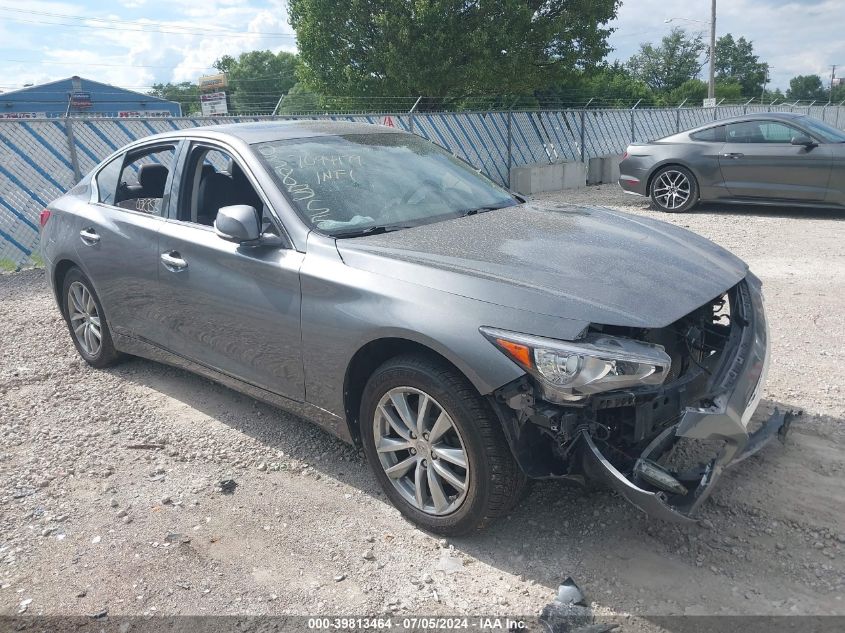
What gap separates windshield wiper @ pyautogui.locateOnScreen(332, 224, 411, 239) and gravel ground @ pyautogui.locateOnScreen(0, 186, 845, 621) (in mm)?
1234

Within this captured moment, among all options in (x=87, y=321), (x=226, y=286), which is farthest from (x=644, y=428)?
(x=87, y=321)

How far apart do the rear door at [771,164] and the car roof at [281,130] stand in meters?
7.74

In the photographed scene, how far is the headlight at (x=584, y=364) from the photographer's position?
2598mm

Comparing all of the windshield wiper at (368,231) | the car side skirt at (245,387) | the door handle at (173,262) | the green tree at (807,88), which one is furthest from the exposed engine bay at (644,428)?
the green tree at (807,88)

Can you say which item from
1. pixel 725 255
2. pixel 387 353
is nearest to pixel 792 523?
pixel 725 255

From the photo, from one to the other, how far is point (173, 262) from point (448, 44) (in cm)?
1914

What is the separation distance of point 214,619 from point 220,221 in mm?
1810

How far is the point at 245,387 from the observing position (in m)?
3.93

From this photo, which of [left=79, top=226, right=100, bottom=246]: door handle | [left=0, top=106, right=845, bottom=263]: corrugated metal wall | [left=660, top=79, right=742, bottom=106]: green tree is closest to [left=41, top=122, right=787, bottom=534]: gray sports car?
[left=79, top=226, right=100, bottom=246]: door handle

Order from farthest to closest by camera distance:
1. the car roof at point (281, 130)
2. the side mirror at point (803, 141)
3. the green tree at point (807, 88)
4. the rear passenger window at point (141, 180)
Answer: the green tree at point (807, 88) → the side mirror at point (803, 141) → the rear passenger window at point (141, 180) → the car roof at point (281, 130)

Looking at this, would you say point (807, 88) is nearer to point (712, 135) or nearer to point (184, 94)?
point (184, 94)

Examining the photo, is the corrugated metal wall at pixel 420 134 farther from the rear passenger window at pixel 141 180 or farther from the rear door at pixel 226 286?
the rear door at pixel 226 286

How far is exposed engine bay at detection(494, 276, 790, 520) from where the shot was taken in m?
2.63

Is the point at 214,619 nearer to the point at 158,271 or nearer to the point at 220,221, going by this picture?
the point at 220,221
